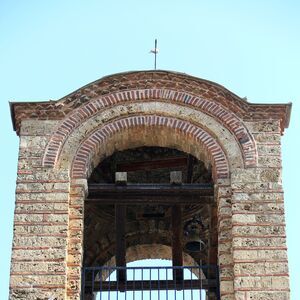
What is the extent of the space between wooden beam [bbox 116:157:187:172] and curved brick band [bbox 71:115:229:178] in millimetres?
1724

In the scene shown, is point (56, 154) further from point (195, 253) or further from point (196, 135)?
point (195, 253)

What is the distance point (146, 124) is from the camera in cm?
1428

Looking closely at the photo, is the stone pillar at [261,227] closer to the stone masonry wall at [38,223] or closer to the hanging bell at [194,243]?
the hanging bell at [194,243]

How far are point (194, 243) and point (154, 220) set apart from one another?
4.46 ft

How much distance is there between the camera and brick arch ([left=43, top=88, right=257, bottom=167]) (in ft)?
45.5

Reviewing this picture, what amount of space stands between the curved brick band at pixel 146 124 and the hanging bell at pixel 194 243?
1.63 m

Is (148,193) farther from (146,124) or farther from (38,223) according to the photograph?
(38,223)

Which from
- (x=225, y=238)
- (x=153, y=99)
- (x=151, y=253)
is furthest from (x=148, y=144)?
(x=151, y=253)

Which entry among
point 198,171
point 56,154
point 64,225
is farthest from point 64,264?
point 198,171

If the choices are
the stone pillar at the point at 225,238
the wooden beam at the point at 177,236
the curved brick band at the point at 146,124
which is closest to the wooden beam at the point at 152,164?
the wooden beam at the point at 177,236

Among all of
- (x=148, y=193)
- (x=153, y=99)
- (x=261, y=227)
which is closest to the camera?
(x=261, y=227)

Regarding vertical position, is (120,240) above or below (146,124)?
below

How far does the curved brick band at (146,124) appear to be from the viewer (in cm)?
1379

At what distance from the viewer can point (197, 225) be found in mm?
15766
